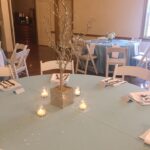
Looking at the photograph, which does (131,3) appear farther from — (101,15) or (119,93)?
(119,93)

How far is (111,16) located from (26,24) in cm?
371

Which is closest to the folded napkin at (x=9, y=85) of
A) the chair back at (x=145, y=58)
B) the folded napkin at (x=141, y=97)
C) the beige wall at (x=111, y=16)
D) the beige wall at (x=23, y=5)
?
the folded napkin at (x=141, y=97)

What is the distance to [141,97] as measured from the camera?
1.65 metres

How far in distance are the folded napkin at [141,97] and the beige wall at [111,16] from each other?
3730 mm

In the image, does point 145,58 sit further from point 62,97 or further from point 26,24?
point 26,24

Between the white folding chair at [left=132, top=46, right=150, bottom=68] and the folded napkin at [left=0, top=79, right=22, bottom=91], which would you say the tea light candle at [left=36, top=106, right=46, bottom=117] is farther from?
the white folding chair at [left=132, top=46, right=150, bottom=68]

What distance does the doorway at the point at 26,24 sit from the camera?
8188 mm

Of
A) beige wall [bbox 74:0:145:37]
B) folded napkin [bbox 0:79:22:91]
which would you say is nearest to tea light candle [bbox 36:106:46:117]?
folded napkin [bbox 0:79:22:91]

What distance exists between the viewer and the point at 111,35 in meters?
4.84

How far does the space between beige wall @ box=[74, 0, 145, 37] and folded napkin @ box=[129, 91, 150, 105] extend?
373 cm

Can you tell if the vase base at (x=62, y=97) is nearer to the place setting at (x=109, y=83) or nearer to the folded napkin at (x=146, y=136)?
the place setting at (x=109, y=83)

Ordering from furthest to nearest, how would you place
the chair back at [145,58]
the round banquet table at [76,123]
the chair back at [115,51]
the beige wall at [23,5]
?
the beige wall at [23,5] < the chair back at [145,58] < the chair back at [115,51] < the round banquet table at [76,123]

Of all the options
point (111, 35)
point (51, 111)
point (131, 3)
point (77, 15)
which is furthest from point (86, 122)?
point (77, 15)

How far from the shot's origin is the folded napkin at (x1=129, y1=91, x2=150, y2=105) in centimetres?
160
